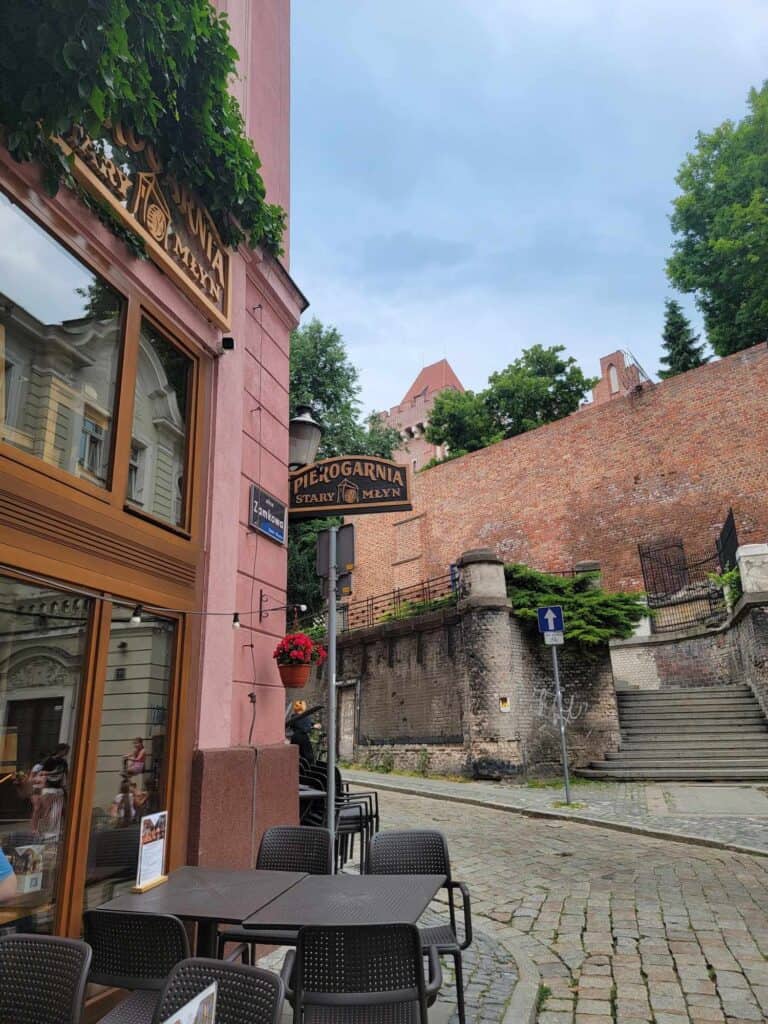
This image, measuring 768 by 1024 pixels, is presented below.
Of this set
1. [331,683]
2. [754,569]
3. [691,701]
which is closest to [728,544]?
[754,569]

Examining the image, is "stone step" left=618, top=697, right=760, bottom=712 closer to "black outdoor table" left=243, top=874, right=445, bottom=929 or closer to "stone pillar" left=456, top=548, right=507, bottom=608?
"stone pillar" left=456, top=548, right=507, bottom=608

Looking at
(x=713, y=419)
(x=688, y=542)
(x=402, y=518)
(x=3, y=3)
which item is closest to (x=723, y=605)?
(x=688, y=542)

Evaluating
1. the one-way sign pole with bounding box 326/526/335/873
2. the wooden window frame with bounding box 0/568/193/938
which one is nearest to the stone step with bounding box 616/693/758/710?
the one-way sign pole with bounding box 326/526/335/873

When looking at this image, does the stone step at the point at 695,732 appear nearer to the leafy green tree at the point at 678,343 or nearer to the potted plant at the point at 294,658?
the potted plant at the point at 294,658

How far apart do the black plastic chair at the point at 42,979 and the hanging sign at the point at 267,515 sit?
3.95 meters

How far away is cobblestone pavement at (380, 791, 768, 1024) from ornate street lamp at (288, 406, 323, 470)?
15.3ft

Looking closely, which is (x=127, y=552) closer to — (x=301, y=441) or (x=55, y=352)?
(x=55, y=352)

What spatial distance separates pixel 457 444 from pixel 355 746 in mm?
23389

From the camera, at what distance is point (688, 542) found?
23266 millimetres

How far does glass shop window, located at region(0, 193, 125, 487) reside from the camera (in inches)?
161

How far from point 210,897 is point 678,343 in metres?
A: 37.8

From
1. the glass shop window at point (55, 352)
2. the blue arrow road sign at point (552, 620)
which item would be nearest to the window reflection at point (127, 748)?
the glass shop window at point (55, 352)

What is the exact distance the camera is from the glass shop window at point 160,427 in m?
4.97

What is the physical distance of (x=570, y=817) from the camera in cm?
985
